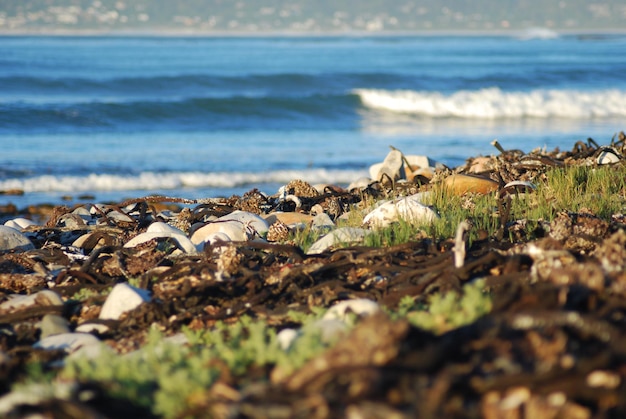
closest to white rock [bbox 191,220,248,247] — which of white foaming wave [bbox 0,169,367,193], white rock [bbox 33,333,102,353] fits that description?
white rock [bbox 33,333,102,353]

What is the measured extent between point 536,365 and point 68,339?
198 cm

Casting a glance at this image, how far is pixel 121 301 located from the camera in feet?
10.9

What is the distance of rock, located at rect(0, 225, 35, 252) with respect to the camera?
16.4 feet

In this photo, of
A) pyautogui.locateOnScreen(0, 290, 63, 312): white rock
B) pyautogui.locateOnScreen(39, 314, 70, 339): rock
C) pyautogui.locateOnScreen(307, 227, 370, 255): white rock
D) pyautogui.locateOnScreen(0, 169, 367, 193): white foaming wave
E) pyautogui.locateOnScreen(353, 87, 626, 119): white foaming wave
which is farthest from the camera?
pyautogui.locateOnScreen(353, 87, 626, 119): white foaming wave

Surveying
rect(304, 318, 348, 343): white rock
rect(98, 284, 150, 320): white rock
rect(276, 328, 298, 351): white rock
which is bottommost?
rect(98, 284, 150, 320): white rock

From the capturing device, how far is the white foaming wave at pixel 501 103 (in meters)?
22.1

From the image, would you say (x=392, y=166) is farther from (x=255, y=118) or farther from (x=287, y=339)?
(x=255, y=118)

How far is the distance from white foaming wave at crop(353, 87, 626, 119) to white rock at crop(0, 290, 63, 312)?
1953cm

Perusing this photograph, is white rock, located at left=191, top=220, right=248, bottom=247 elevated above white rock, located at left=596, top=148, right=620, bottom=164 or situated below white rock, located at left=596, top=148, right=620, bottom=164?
below

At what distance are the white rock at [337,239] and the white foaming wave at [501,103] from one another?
1837 centimetres

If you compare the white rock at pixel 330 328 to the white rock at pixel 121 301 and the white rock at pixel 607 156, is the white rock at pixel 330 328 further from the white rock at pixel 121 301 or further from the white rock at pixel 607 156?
the white rock at pixel 607 156

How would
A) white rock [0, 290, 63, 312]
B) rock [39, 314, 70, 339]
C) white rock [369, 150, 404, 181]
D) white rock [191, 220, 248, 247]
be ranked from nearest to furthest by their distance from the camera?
rock [39, 314, 70, 339], white rock [0, 290, 63, 312], white rock [191, 220, 248, 247], white rock [369, 150, 404, 181]

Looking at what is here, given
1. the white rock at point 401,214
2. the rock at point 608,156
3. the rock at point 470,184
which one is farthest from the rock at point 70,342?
the rock at point 608,156

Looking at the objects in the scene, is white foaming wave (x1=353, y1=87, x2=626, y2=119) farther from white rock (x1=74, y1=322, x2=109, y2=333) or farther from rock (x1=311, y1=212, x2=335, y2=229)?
white rock (x1=74, y1=322, x2=109, y2=333)
